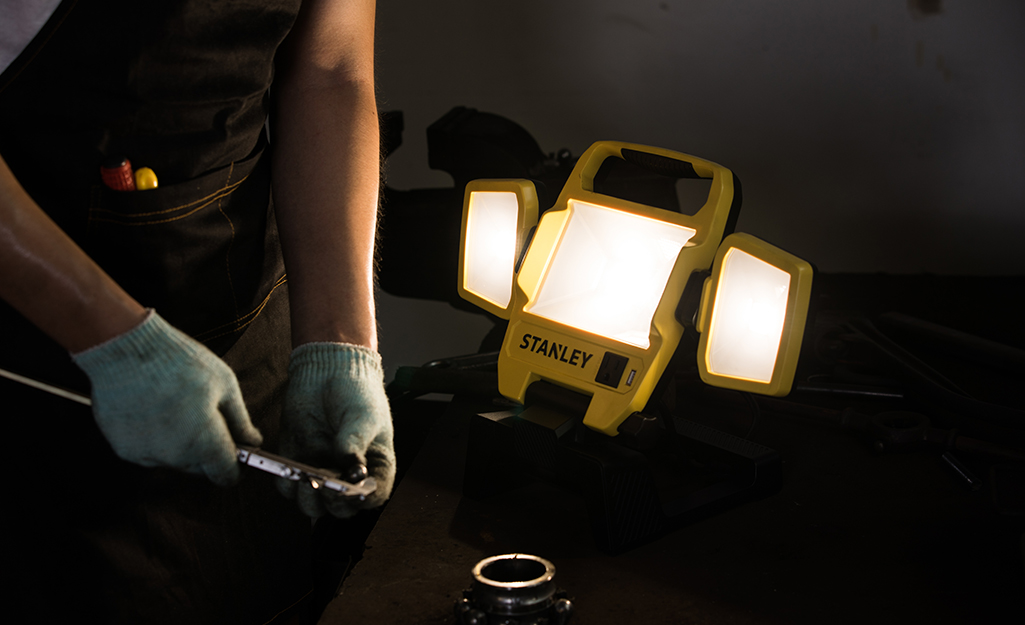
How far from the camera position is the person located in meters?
0.46

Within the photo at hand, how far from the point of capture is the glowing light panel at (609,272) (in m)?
0.76

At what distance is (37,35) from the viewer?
0.52 metres

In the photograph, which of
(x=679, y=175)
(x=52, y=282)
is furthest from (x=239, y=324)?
(x=679, y=175)

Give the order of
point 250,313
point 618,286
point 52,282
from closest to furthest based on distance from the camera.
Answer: point 52,282
point 250,313
point 618,286

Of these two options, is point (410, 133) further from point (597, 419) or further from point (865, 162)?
point (597, 419)

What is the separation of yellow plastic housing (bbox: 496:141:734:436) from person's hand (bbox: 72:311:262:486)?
0.39 meters

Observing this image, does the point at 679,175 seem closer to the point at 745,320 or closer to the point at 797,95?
the point at 745,320

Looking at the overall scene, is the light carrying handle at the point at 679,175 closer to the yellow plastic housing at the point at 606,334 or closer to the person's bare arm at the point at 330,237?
the yellow plastic housing at the point at 606,334

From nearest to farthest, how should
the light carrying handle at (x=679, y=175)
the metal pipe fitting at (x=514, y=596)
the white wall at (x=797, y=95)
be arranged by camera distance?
the metal pipe fitting at (x=514, y=596), the light carrying handle at (x=679, y=175), the white wall at (x=797, y=95)

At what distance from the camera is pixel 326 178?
0.66 m

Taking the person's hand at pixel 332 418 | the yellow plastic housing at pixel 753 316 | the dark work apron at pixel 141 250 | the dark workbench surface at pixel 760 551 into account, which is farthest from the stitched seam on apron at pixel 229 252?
the yellow plastic housing at pixel 753 316

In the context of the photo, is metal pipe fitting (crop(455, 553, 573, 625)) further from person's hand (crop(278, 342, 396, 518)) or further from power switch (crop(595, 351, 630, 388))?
power switch (crop(595, 351, 630, 388))

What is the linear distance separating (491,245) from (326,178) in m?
0.25

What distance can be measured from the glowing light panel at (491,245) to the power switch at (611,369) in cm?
16
